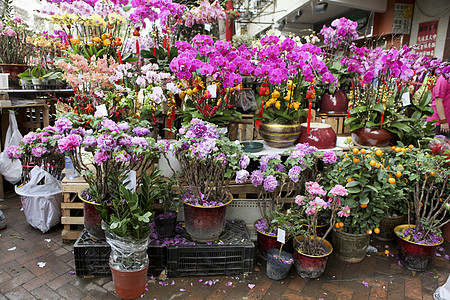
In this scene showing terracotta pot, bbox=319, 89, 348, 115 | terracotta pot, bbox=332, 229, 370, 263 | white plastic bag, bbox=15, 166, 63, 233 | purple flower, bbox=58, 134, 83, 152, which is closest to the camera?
purple flower, bbox=58, 134, 83, 152

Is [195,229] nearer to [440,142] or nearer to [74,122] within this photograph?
[74,122]

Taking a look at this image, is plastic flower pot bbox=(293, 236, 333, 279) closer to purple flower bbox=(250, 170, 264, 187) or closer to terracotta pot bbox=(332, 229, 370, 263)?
terracotta pot bbox=(332, 229, 370, 263)

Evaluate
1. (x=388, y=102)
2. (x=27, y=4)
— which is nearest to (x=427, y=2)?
(x=388, y=102)

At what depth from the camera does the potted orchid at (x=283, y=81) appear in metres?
2.92

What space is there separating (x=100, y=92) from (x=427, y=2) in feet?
20.3

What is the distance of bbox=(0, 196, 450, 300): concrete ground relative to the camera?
7.97ft

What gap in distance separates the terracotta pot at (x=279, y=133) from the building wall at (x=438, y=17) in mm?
4056

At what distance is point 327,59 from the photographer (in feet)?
13.1

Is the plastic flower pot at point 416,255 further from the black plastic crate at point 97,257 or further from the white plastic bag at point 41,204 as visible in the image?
the white plastic bag at point 41,204

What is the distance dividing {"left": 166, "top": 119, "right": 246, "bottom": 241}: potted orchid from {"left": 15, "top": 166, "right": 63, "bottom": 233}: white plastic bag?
1540 mm

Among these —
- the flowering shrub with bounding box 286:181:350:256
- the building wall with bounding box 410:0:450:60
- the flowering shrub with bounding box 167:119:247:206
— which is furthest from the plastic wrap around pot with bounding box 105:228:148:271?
the building wall with bounding box 410:0:450:60

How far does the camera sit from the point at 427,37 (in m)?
6.00

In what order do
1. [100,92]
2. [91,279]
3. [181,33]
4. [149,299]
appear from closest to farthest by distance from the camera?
[149,299] < [91,279] < [100,92] < [181,33]

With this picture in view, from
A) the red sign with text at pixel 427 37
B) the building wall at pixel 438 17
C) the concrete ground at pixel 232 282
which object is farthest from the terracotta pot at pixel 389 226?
the red sign with text at pixel 427 37
